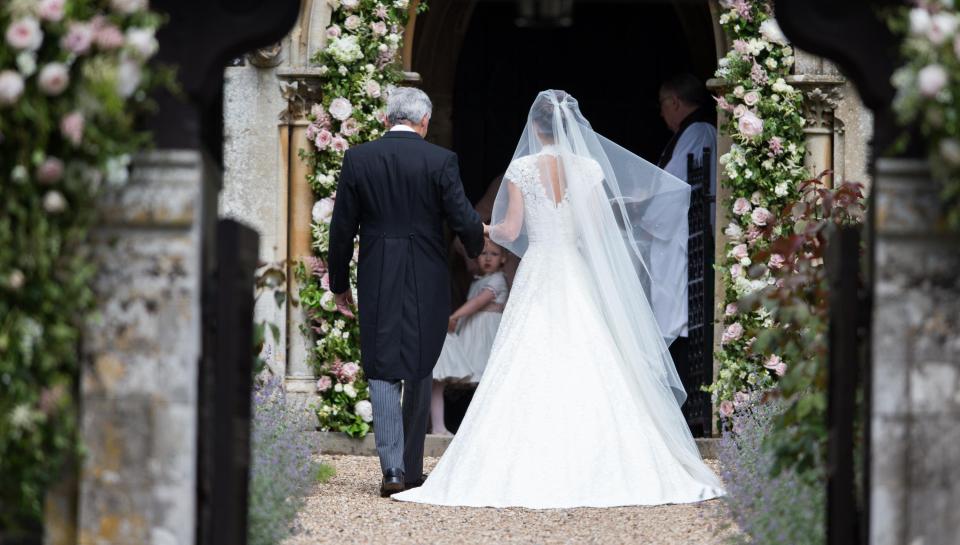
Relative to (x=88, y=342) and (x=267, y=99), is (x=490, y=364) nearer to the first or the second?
(x=267, y=99)

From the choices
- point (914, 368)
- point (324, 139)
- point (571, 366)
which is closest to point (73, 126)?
point (914, 368)

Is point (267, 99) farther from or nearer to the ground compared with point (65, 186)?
farther from the ground

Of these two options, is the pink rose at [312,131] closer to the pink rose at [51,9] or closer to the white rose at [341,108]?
the white rose at [341,108]

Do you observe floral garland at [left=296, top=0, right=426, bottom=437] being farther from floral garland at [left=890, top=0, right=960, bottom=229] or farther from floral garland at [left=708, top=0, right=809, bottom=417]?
floral garland at [left=890, top=0, right=960, bottom=229]

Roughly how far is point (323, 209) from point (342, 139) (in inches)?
16.2

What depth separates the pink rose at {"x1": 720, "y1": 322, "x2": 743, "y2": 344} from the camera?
9156 mm

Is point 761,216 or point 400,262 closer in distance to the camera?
point 400,262

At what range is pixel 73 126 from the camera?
12.9ft

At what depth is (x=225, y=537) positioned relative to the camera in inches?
172

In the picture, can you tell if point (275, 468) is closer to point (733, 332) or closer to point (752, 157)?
point (733, 332)

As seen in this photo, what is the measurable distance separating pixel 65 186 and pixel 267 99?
5.47 m

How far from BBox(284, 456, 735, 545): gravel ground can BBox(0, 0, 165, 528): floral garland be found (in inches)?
92.1

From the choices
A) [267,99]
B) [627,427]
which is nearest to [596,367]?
[627,427]

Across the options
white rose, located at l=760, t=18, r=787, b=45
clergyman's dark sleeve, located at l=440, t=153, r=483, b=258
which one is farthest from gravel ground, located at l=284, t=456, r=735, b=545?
white rose, located at l=760, t=18, r=787, b=45
